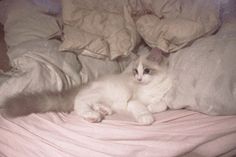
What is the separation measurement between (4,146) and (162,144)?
606 millimetres

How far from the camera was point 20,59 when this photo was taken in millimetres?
1344

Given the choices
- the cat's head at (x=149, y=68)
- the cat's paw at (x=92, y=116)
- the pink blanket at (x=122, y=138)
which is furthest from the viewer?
the cat's head at (x=149, y=68)

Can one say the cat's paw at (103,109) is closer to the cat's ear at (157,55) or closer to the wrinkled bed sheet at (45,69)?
the wrinkled bed sheet at (45,69)

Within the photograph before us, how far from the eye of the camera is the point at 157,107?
1235 mm

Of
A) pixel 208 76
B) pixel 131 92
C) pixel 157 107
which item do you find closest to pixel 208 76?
pixel 208 76

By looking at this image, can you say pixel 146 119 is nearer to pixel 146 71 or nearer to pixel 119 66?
pixel 146 71

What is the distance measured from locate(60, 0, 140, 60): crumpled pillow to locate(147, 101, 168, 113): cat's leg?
322mm

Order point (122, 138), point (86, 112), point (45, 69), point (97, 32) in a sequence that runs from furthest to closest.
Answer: point (97, 32) < point (45, 69) < point (86, 112) < point (122, 138)

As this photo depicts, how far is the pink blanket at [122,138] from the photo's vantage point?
1.02 metres

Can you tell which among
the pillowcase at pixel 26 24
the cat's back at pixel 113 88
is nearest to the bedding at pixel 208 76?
the cat's back at pixel 113 88

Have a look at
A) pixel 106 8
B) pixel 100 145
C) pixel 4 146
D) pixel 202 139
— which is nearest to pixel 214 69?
pixel 202 139

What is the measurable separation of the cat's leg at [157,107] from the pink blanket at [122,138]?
0.10 metres

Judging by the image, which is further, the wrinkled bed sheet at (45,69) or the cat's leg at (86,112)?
the wrinkled bed sheet at (45,69)

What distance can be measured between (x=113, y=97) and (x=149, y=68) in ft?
0.76
